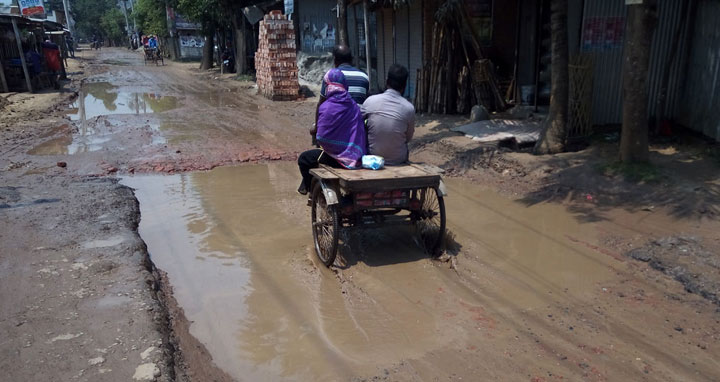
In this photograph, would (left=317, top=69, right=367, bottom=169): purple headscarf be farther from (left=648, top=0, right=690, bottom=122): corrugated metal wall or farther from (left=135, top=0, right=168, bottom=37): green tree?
(left=135, top=0, right=168, bottom=37): green tree

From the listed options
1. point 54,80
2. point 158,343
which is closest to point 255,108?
point 54,80

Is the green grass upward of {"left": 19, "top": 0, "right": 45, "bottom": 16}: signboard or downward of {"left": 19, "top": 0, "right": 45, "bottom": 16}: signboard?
downward

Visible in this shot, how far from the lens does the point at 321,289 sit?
4.70 metres

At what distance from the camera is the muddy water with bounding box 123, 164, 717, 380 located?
11.7ft

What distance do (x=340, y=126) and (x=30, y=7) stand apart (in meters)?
26.3

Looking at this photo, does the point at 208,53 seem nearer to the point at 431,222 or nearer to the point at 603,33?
the point at 603,33

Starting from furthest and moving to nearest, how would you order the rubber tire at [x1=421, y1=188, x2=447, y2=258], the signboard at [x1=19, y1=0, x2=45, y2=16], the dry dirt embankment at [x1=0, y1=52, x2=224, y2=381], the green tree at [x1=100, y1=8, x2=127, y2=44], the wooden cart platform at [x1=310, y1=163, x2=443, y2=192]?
the green tree at [x1=100, y1=8, x2=127, y2=44] < the signboard at [x1=19, y1=0, x2=45, y2=16] < the rubber tire at [x1=421, y1=188, x2=447, y2=258] < the wooden cart platform at [x1=310, y1=163, x2=443, y2=192] < the dry dirt embankment at [x1=0, y1=52, x2=224, y2=381]

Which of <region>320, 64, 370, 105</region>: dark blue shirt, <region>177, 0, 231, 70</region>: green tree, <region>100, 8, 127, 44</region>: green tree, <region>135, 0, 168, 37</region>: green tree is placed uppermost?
<region>100, 8, 127, 44</region>: green tree

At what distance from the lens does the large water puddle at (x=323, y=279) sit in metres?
3.75

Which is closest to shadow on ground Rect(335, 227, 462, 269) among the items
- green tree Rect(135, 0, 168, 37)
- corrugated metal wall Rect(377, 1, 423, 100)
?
corrugated metal wall Rect(377, 1, 423, 100)

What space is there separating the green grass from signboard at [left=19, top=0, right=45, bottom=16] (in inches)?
1065

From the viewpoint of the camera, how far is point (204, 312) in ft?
14.3

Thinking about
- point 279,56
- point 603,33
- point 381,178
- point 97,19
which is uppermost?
point 97,19

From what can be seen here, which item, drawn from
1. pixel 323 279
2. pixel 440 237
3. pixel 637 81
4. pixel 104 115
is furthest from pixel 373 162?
pixel 104 115
